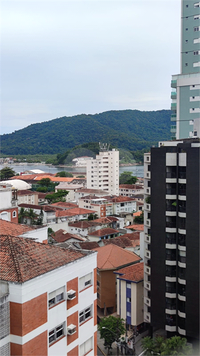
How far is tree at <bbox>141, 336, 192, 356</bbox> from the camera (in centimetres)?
389

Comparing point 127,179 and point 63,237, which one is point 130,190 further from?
point 63,237

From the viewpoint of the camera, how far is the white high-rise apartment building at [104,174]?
1750cm

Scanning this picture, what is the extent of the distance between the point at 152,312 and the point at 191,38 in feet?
20.1

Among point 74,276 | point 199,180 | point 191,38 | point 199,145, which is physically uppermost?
point 191,38

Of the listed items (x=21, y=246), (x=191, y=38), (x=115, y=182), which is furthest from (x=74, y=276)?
(x=115, y=182)

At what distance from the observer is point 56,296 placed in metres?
2.04

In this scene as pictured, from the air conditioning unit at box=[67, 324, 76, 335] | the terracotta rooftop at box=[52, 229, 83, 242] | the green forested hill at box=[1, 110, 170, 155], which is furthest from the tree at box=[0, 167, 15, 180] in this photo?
the air conditioning unit at box=[67, 324, 76, 335]

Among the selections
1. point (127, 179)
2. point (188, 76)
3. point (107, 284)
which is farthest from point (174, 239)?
point (127, 179)

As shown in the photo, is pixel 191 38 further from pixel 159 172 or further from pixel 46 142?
pixel 46 142

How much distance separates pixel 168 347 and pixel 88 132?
148 ft

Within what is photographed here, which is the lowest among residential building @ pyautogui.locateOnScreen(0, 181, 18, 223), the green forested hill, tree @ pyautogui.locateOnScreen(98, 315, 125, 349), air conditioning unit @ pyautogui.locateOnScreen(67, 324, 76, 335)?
tree @ pyautogui.locateOnScreen(98, 315, 125, 349)

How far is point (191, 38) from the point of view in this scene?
8.25 meters

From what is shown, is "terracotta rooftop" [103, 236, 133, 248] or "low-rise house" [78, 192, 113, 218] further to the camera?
"low-rise house" [78, 192, 113, 218]

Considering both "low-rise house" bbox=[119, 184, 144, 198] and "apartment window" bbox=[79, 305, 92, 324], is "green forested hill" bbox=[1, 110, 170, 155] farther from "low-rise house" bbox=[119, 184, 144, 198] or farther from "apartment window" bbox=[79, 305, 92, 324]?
"apartment window" bbox=[79, 305, 92, 324]
